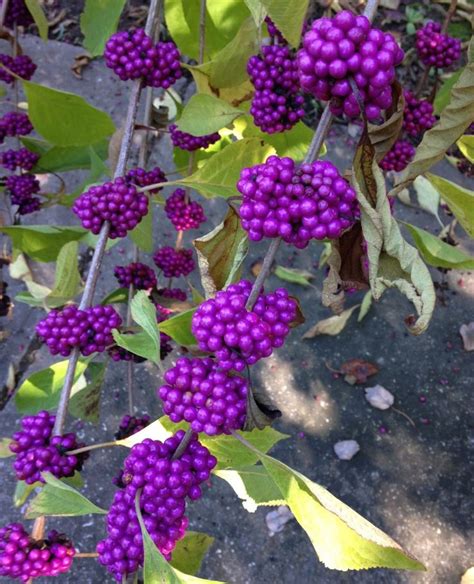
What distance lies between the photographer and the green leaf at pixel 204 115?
83 cm

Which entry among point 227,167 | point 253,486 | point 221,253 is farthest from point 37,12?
point 253,486

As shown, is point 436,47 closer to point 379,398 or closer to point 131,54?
point 131,54

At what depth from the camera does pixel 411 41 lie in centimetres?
211

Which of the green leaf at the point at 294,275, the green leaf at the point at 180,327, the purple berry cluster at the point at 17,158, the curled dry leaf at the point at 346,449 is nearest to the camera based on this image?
the green leaf at the point at 180,327

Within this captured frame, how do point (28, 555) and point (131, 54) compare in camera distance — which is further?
point (131, 54)

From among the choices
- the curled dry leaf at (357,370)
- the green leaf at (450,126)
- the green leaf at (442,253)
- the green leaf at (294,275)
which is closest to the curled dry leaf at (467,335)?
the curled dry leaf at (357,370)

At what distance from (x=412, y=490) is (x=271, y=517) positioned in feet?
1.11

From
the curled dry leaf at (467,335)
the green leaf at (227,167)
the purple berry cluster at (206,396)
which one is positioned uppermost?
the green leaf at (227,167)

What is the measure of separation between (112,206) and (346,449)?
35.2 inches

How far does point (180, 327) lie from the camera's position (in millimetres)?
760

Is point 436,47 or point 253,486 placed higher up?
point 436,47

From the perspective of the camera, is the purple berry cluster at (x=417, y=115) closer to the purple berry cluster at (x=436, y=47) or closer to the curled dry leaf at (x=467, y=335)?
the purple berry cluster at (x=436, y=47)

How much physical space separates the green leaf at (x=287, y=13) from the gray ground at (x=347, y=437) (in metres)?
1.02

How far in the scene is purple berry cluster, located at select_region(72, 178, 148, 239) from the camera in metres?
0.88
